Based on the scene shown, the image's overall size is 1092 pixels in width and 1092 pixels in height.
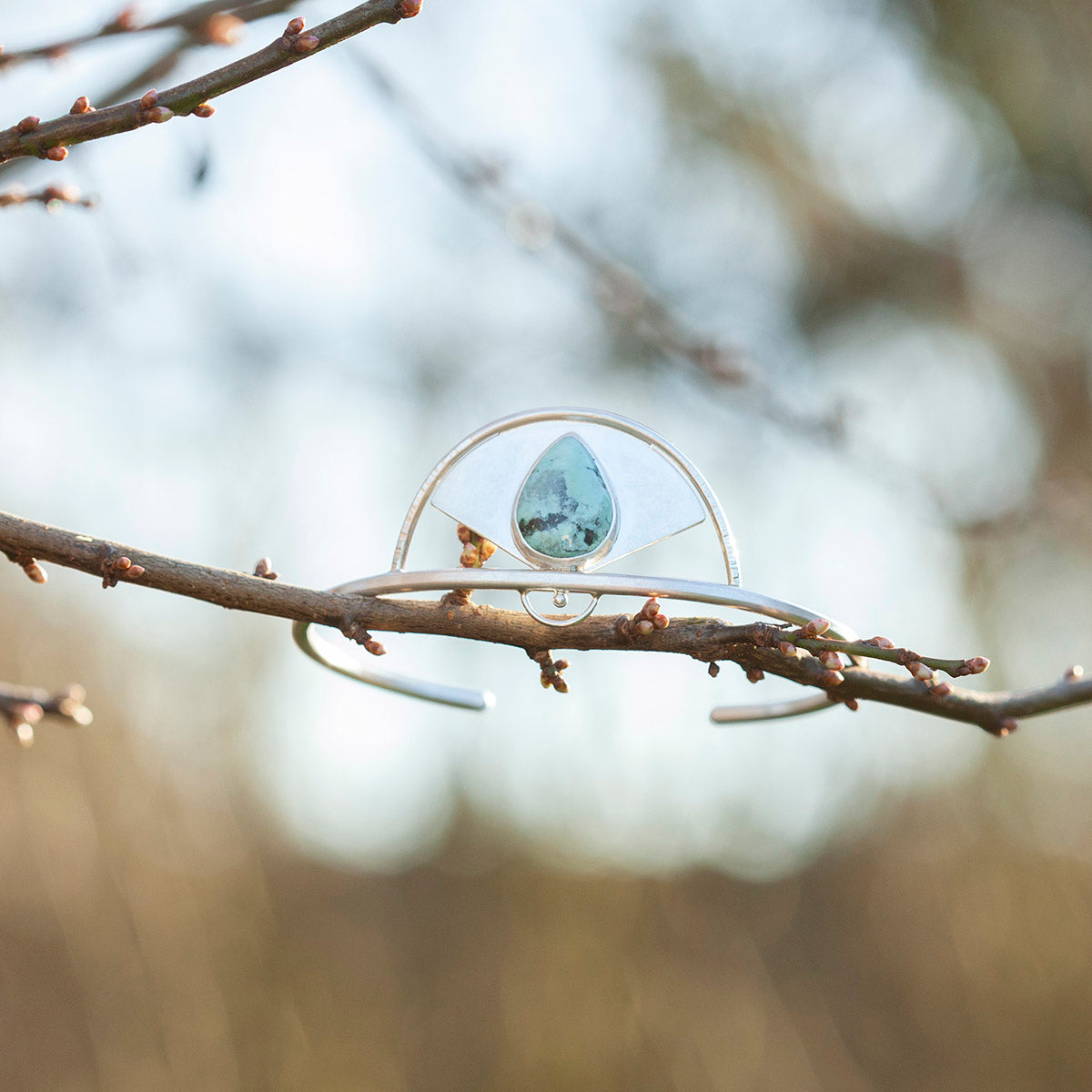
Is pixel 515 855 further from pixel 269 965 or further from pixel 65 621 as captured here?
pixel 65 621

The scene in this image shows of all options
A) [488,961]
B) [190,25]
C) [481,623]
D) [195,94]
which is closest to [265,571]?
[481,623]

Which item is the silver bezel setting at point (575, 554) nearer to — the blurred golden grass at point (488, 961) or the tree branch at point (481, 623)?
the tree branch at point (481, 623)

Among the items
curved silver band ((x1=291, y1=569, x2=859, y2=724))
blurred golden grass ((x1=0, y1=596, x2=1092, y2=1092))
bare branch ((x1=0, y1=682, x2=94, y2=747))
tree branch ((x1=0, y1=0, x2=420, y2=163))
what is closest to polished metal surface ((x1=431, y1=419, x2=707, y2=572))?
curved silver band ((x1=291, y1=569, x2=859, y2=724))

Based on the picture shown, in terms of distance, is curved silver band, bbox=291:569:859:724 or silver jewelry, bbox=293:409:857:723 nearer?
curved silver band, bbox=291:569:859:724

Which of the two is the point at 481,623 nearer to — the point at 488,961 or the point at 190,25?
the point at 190,25

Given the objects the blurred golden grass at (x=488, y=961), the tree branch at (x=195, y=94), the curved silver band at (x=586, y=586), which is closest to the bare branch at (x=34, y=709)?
the curved silver band at (x=586, y=586)

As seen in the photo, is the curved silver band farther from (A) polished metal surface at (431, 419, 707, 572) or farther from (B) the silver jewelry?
(A) polished metal surface at (431, 419, 707, 572)
